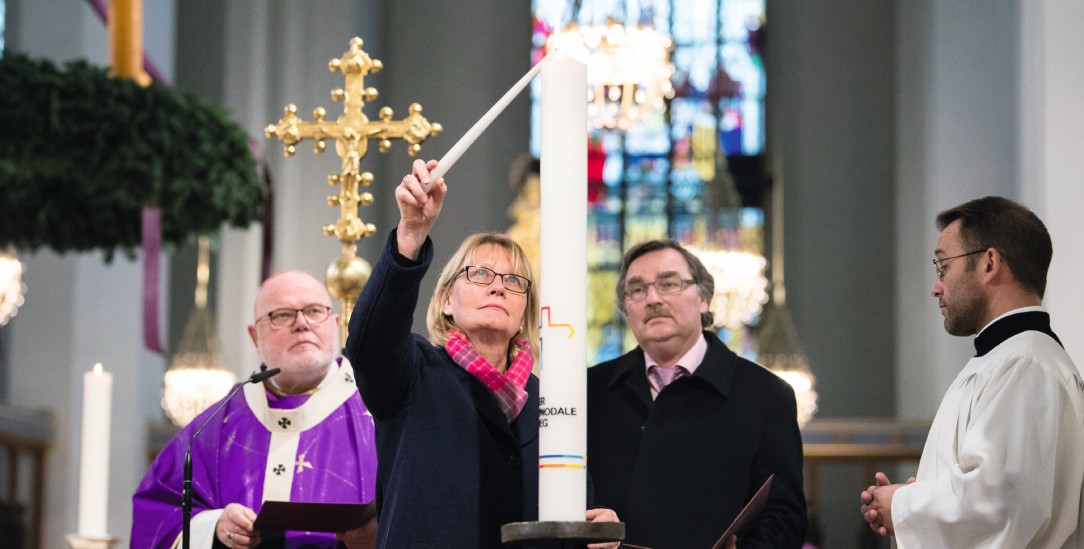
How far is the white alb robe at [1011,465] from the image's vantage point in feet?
11.0

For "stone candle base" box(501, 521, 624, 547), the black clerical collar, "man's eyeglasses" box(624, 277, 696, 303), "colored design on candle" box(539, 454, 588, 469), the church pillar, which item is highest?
the church pillar

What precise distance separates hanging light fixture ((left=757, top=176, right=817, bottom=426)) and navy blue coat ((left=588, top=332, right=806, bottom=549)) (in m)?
8.63

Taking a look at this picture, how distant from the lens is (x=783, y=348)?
13.8 metres

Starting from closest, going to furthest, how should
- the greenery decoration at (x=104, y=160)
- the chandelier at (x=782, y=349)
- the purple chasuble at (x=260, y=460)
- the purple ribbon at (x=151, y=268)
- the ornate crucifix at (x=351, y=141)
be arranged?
1. the purple chasuble at (x=260, y=460)
2. the ornate crucifix at (x=351, y=141)
3. the greenery decoration at (x=104, y=160)
4. the purple ribbon at (x=151, y=268)
5. the chandelier at (x=782, y=349)

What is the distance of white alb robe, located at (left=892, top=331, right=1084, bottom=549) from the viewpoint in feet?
11.0

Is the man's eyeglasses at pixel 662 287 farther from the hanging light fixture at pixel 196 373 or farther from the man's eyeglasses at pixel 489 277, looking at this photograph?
the hanging light fixture at pixel 196 373

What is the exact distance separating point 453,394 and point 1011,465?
1.26 m

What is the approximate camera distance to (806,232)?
15.1 meters

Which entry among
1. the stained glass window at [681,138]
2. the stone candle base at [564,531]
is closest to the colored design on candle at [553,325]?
the stone candle base at [564,531]

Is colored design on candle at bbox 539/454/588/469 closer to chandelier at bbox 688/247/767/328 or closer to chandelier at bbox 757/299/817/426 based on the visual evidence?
chandelier at bbox 688/247/767/328

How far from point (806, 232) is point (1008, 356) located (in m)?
11.8

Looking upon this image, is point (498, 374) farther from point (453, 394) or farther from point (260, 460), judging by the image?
point (260, 460)

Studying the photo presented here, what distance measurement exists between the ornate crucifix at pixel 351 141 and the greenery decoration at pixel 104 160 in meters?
0.54

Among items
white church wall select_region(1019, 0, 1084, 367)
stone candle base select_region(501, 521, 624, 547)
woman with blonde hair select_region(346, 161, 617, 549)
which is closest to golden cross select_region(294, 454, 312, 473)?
woman with blonde hair select_region(346, 161, 617, 549)
